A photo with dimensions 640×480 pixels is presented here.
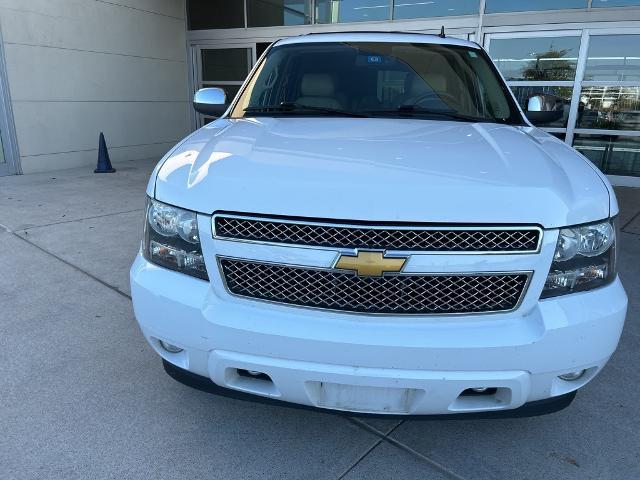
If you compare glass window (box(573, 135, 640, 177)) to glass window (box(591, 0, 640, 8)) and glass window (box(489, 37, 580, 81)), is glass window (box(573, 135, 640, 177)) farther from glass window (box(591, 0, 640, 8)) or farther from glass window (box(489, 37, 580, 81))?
glass window (box(591, 0, 640, 8))

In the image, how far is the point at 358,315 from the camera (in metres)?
1.66

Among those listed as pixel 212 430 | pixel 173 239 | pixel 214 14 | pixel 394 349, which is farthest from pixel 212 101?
pixel 214 14

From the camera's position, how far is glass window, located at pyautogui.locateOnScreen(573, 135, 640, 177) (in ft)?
26.9

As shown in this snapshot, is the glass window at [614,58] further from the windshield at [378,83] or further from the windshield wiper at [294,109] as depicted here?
the windshield wiper at [294,109]

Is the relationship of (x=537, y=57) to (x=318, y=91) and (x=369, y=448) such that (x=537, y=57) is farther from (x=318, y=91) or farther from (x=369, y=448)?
(x=369, y=448)

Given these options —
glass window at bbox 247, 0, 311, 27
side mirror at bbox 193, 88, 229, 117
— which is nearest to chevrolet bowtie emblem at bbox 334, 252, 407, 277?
side mirror at bbox 193, 88, 229, 117

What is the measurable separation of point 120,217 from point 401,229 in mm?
4863

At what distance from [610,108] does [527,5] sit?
7.41ft

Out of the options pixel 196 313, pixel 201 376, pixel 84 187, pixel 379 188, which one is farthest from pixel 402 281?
pixel 84 187

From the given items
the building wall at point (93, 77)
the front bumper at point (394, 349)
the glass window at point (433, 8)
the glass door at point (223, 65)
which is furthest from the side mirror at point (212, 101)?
the glass door at point (223, 65)

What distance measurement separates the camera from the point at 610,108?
8094mm

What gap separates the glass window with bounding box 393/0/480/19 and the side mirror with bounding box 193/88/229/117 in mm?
6823

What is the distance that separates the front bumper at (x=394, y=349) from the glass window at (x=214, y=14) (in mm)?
10366

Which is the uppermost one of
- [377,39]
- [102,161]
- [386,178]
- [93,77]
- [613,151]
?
[377,39]
